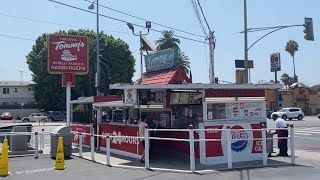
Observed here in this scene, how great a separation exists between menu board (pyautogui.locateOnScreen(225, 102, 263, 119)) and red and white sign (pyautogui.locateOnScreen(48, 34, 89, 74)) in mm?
7814

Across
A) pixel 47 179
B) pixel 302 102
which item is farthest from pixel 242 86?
pixel 302 102

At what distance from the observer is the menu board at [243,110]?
1512 centimetres

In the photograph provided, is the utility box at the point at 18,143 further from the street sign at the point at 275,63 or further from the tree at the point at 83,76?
the tree at the point at 83,76

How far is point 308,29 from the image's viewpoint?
2434 centimetres

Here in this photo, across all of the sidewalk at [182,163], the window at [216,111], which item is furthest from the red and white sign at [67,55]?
the window at [216,111]

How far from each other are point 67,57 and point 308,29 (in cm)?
1287

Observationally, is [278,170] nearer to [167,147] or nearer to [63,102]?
[167,147]

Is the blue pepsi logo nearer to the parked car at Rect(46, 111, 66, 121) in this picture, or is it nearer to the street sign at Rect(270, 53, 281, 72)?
the street sign at Rect(270, 53, 281, 72)

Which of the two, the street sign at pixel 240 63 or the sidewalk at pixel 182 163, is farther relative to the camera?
the street sign at pixel 240 63

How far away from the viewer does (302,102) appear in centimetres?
8831

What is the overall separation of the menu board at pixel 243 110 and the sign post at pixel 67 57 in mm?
7814

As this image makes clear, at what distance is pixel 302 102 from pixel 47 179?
82582mm

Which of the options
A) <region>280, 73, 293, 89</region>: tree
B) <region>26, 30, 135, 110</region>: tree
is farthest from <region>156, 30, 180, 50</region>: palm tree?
<region>280, 73, 293, 89</region>: tree

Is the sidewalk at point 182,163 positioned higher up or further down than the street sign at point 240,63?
further down
